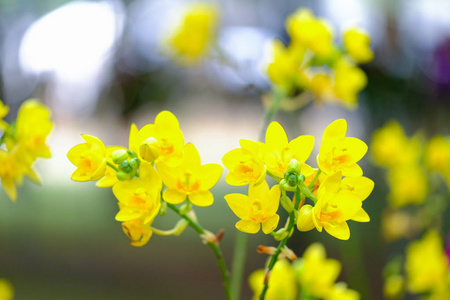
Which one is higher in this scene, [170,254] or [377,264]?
[377,264]

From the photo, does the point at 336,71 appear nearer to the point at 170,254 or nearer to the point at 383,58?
the point at 383,58

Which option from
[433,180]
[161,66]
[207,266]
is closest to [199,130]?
[161,66]

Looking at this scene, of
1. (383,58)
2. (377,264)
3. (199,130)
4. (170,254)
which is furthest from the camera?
(199,130)

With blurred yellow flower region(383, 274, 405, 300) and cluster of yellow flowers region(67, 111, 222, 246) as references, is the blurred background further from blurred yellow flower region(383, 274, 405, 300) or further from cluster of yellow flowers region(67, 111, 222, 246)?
cluster of yellow flowers region(67, 111, 222, 246)

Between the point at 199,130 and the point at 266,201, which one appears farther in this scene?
the point at 199,130

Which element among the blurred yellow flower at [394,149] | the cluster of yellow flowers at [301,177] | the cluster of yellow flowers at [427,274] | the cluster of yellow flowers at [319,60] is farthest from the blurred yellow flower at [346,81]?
the cluster of yellow flowers at [301,177]

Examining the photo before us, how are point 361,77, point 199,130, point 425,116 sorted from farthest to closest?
point 199,130, point 425,116, point 361,77

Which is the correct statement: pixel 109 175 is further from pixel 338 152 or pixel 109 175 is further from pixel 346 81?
pixel 346 81
